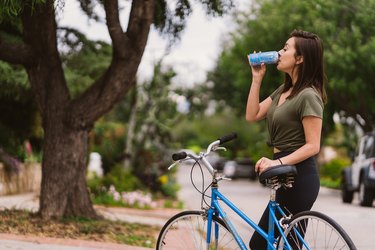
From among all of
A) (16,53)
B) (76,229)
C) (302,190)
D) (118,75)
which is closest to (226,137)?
(302,190)

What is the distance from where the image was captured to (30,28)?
8961 millimetres

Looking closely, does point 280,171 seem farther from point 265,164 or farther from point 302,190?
point 302,190

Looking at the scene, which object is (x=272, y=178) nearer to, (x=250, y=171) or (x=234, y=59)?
(x=234, y=59)

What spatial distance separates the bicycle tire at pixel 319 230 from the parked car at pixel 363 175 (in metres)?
12.3

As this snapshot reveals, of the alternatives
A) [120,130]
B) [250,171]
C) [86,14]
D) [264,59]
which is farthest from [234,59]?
[264,59]

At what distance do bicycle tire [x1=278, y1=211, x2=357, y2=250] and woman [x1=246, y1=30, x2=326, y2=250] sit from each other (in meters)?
0.16

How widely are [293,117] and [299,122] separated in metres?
0.05

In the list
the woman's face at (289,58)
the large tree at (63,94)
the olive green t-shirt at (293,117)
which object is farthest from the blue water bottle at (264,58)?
the large tree at (63,94)

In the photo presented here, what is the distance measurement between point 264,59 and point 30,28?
519 centimetres

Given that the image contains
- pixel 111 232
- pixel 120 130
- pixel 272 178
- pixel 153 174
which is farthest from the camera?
pixel 120 130

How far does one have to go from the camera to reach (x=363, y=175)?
17016 mm

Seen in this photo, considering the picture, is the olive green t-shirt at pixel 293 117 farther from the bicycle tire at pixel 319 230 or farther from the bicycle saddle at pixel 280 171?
the bicycle tire at pixel 319 230

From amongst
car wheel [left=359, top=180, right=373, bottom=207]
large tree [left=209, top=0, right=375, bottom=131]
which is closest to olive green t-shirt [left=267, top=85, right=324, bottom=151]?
car wheel [left=359, top=180, right=373, bottom=207]

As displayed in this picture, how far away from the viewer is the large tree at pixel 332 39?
806 inches
